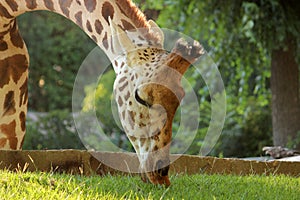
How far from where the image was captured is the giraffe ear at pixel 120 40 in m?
3.02

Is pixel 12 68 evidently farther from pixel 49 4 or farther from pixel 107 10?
pixel 107 10

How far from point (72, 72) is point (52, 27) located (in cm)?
104

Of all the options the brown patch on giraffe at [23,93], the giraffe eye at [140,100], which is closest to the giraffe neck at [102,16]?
the giraffe eye at [140,100]

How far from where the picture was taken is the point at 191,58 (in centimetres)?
286

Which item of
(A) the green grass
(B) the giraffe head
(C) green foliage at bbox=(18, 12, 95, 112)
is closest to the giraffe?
(B) the giraffe head

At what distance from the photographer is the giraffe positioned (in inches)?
A: 110

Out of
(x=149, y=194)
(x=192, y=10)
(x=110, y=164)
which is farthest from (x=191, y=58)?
(x=192, y=10)

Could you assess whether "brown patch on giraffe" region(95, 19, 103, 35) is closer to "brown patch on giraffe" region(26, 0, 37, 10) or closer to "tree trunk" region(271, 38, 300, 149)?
"brown patch on giraffe" region(26, 0, 37, 10)

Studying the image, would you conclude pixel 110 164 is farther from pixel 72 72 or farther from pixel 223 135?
pixel 72 72

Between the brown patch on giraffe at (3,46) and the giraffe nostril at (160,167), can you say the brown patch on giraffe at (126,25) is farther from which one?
the brown patch on giraffe at (3,46)

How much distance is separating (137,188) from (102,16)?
82 centimetres

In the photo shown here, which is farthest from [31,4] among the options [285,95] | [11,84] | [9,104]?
[285,95]

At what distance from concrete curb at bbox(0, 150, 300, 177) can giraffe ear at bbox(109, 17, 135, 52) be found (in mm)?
771

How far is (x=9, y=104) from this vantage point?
154 inches
